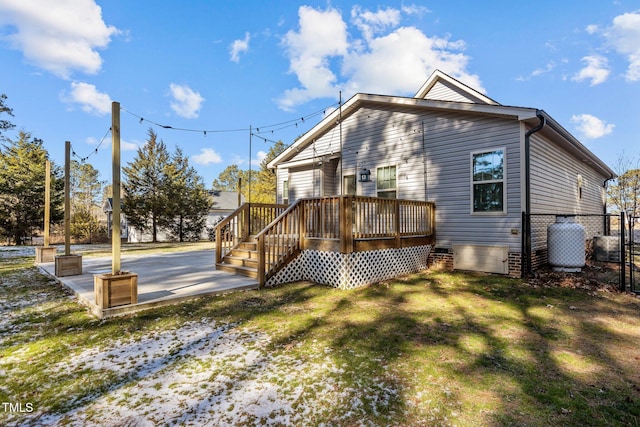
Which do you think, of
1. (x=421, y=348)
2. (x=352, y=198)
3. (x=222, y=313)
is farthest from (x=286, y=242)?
(x=421, y=348)

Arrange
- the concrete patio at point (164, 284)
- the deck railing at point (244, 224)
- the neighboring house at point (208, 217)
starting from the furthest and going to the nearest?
the neighboring house at point (208, 217) < the deck railing at point (244, 224) < the concrete patio at point (164, 284)

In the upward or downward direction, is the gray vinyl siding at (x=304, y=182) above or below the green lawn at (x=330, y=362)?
above

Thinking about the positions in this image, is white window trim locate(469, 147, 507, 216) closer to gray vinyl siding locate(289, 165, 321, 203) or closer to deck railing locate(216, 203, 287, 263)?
gray vinyl siding locate(289, 165, 321, 203)

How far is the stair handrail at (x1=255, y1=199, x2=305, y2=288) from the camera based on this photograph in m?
6.58

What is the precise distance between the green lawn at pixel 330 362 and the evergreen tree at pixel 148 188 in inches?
768

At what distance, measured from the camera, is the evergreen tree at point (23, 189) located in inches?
789

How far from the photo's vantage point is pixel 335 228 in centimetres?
692

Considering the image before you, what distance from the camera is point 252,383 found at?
2736mm

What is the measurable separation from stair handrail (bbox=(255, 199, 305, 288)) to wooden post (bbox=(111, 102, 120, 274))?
2525 millimetres

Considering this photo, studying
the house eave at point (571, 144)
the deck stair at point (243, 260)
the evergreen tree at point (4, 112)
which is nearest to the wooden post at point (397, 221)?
the deck stair at point (243, 260)

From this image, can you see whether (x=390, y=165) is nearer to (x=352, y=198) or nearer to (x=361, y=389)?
(x=352, y=198)

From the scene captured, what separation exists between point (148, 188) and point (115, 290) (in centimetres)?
2198

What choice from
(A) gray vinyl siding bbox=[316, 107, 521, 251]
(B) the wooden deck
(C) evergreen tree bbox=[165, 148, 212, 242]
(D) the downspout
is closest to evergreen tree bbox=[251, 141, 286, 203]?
(C) evergreen tree bbox=[165, 148, 212, 242]

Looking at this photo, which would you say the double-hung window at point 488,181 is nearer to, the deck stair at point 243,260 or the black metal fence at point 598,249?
the black metal fence at point 598,249
